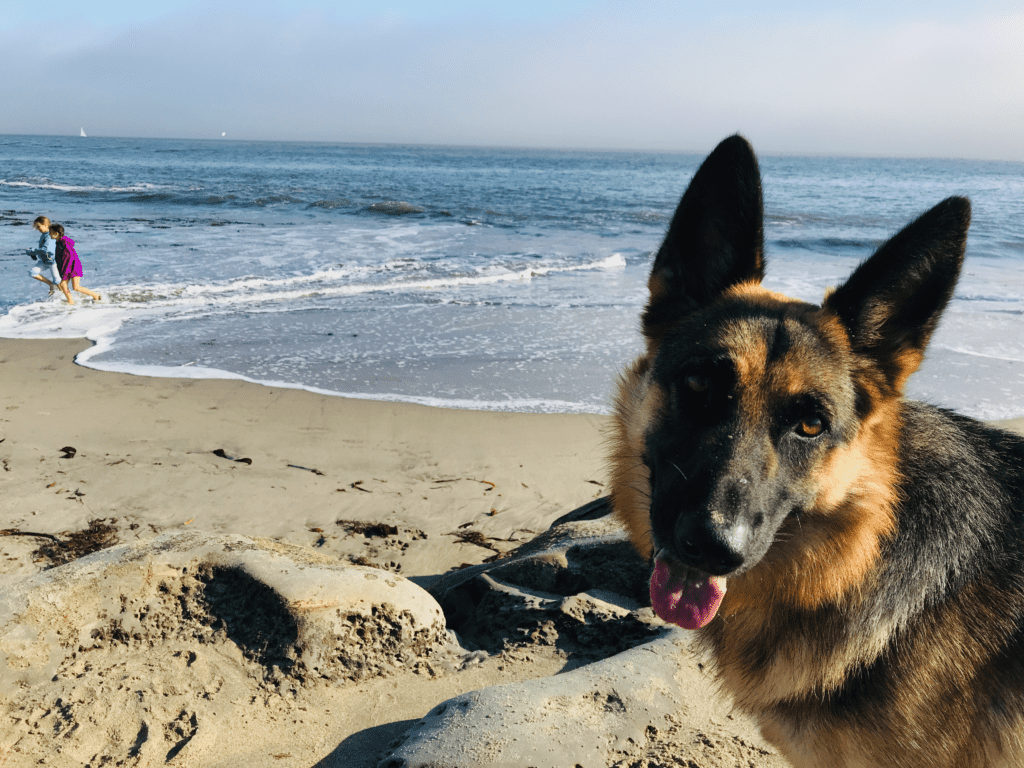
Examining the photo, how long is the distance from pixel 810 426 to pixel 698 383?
444 mm

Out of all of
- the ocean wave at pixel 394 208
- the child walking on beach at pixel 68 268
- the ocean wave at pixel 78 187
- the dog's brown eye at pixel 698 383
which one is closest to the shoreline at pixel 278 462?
the dog's brown eye at pixel 698 383

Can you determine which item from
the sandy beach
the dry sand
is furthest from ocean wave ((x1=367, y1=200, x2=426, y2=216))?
the dry sand

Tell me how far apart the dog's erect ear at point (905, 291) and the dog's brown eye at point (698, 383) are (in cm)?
64

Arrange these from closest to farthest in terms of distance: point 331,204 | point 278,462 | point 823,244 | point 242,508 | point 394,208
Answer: point 242,508
point 278,462
point 823,244
point 394,208
point 331,204

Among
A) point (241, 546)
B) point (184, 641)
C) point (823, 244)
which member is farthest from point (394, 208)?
point (184, 641)

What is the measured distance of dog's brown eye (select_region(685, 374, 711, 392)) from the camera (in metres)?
2.53

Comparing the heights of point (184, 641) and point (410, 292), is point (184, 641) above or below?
below

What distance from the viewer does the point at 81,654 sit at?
3391 millimetres

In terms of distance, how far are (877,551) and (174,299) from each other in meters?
13.1

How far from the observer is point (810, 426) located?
8.25 feet

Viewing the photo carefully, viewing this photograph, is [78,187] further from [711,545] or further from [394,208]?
[711,545]

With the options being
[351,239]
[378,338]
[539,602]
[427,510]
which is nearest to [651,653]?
[539,602]

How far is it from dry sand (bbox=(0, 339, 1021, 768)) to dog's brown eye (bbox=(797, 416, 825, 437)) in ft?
5.21

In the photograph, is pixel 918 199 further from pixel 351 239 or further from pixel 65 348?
pixel 65 348
